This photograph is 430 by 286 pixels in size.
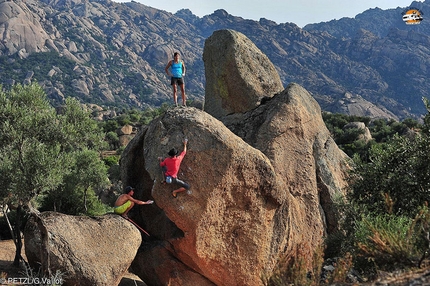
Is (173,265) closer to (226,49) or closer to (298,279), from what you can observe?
(298,279)

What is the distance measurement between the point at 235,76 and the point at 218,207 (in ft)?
32.7

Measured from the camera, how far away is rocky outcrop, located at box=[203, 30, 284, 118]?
68.0 ft

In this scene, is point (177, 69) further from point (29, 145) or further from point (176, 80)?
point (29, 145)

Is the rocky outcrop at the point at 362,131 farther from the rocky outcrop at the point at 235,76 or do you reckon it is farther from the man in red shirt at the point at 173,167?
the man in red shirt at the point at 173,167

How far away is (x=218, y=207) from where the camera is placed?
13492 mm

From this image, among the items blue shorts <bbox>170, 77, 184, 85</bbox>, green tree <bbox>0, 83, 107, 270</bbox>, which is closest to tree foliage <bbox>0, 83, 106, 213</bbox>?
green tree <bbox>0, 83, 107, 270</bbox>

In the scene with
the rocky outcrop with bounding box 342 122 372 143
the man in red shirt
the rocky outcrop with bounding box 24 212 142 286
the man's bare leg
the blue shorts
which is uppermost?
the blue shorts

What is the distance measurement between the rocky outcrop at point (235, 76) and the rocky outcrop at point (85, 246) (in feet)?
33.5

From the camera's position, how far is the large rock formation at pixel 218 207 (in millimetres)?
13344

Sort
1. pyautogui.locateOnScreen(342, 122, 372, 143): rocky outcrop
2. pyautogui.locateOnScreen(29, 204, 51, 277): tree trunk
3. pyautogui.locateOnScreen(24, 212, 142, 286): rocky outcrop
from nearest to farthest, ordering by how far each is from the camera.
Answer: pyautogui.locateOnScreen(29, 204, 51, 277): tree trunk
pyautogui.locateOnScreen(24, 212, 142, 286): rocky outcrop
pyautogui.locateOnScreen(342, 122, 372, 143): rocky outcrop

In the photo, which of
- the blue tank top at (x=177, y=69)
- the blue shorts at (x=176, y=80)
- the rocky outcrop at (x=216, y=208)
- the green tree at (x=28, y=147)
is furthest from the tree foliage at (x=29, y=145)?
the blue tank top at (x=177, y=69)

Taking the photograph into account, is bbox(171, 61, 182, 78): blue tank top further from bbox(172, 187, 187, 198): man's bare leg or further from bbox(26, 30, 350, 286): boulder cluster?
bbox(172, 187, 187, 198): man's bare leg

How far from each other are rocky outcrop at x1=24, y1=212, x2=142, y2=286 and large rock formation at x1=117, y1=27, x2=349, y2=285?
75.8 inches

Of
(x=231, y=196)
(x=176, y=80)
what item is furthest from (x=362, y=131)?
(x=231, y=196)
